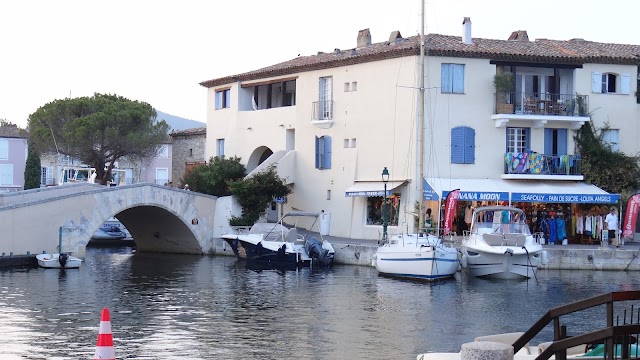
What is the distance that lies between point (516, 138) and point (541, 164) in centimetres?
154

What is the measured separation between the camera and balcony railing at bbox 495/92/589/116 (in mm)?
44625

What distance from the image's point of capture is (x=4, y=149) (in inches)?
3056

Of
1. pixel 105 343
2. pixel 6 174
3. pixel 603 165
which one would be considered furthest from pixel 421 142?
pixel 6 174

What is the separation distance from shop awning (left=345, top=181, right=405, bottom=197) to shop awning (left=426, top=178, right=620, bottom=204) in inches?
74.0

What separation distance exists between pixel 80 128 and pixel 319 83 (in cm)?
1699

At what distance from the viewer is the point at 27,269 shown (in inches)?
1543

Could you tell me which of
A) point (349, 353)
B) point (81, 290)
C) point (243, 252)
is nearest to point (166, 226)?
point (243, 252)

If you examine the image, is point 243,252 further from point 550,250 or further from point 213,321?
point 213,321

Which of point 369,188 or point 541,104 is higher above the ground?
point 541,104

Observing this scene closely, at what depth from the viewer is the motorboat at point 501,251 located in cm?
3656

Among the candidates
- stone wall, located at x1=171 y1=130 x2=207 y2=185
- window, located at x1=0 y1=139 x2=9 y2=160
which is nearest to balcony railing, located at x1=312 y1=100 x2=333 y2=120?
stone wall, located at x1=171 y1=130 x2=207 y2=185

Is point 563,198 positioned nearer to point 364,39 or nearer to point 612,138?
point 612,138

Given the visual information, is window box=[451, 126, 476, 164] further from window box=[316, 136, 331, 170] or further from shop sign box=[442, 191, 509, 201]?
window box=[316, 136, 331, 170]

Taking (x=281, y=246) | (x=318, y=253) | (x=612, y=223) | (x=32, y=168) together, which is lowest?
(x=318, y=253)
